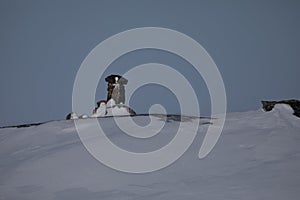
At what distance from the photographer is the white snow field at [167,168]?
3.49 m

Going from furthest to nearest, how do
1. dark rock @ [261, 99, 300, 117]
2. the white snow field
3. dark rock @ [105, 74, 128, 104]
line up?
1. dark rock @ [105, 74, 128, 104]
2. dark rock @ [261, 99, 300, 117]
3. the white snow field

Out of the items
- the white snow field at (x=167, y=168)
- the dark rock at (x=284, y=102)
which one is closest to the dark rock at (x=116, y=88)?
the white snow field at (x=167, y=168)

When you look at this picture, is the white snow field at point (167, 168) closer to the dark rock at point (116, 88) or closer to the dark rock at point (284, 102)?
the dark rock at point (284, 102)

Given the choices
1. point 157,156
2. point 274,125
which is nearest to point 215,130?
point 274,125

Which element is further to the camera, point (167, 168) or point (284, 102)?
point (284, 102)

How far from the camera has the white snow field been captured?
3486 millimetres

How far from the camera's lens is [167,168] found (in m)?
4.32

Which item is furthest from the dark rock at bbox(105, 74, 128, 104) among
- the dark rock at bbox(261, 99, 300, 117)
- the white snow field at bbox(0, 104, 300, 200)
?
the dark rock at bbox(261, 99, 300, 117)

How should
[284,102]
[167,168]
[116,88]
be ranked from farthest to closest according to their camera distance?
[116,88]
[284,102]
[167,168]

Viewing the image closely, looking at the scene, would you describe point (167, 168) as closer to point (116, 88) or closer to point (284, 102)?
point (284, 102)

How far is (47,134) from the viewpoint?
6.39m

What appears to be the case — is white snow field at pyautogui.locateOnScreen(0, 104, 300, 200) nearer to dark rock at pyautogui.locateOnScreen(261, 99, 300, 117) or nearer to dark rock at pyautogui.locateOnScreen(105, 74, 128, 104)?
dark rock at pyautogui.locateOnScreen(261, 99, 300, 117)

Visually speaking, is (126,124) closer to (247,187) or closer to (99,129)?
(99,129)

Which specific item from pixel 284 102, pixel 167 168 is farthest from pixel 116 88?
pixel 167 168
